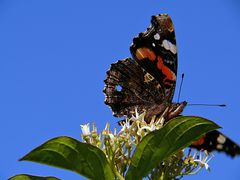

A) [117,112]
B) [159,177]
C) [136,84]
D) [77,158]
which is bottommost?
[159,177]

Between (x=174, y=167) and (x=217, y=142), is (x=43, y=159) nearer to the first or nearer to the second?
(x=174, y=167)

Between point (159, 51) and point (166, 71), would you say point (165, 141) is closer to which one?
point (166, 71)

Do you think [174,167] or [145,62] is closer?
[174,167]

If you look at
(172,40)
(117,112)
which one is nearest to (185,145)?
(117,112)

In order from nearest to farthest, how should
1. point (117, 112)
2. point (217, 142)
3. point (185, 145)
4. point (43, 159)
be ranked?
point (43, 159) → point (185, 145) → point (217, 142) → point (117, 112)

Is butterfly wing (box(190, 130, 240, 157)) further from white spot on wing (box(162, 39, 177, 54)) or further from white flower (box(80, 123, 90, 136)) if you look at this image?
white spot on wing (box(162, 39, 177, 54))

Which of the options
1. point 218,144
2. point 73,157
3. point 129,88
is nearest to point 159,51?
point 129,88
